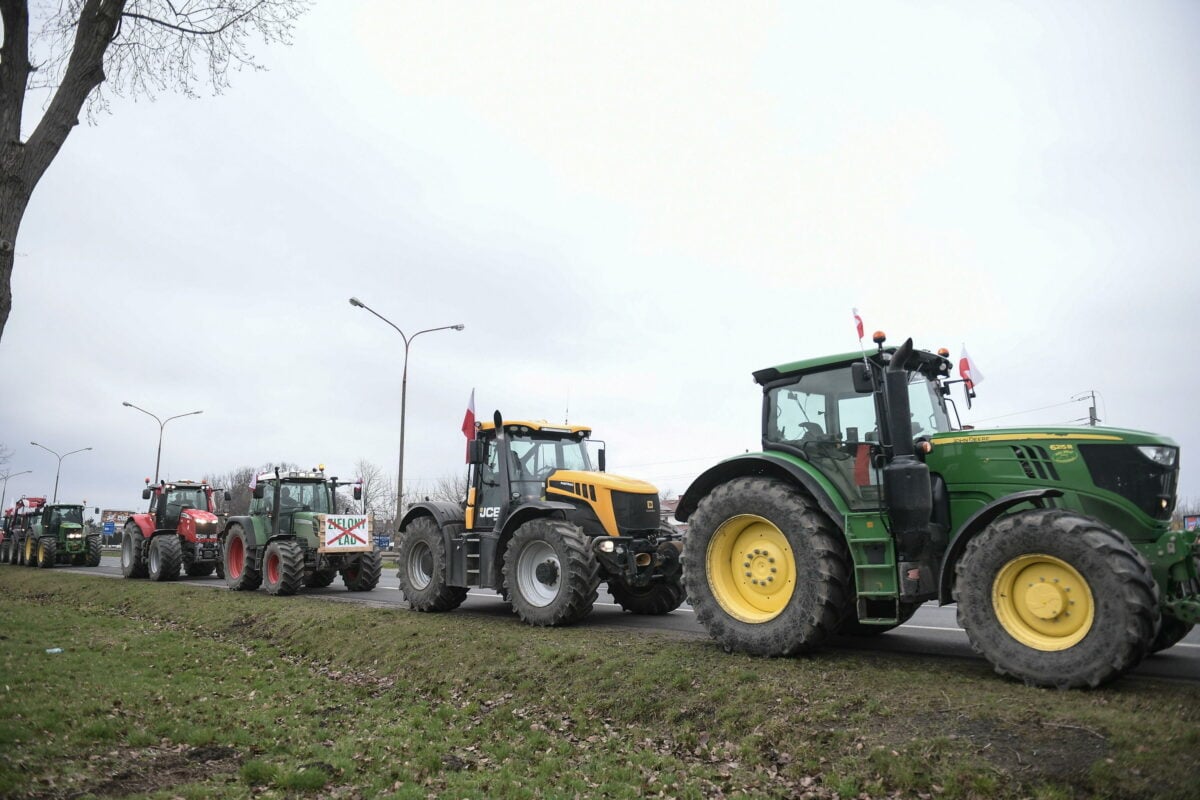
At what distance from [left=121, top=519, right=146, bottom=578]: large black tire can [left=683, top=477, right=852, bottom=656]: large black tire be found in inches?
717

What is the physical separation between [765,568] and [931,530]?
155 centimetres

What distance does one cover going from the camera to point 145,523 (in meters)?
21.3

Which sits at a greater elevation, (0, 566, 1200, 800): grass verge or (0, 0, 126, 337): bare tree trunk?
(0, 0, 126, 337): bare tree trunk

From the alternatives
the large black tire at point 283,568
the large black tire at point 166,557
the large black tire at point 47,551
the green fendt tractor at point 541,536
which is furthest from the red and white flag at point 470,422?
the large black tire at point 47,551

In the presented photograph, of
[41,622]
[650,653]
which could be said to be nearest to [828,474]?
[650,653]

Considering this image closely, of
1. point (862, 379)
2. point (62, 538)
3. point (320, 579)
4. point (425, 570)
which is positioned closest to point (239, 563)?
point (320, 579)

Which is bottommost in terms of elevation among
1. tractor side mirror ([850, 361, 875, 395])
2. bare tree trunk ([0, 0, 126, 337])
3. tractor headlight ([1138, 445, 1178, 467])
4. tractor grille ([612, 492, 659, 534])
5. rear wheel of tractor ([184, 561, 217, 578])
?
rear wheel of tractor ([184, 561, 217, 578])

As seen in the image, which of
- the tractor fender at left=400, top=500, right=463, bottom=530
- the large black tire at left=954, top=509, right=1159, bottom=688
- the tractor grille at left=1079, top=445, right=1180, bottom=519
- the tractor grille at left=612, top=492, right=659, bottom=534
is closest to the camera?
the large black tire at left=954, top=509, right=1159, bottom=688

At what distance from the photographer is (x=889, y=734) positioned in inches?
212

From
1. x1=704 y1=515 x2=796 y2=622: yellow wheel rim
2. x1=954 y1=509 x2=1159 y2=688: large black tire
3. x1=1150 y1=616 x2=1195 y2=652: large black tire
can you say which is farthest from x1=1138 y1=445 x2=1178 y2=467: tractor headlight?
x1=704 y1=515 x2=796 y2=622: yellow wheel rim

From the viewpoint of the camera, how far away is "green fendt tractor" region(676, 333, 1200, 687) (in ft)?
18.4

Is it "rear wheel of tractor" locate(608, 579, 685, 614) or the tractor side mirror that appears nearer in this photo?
the tractor side mirror

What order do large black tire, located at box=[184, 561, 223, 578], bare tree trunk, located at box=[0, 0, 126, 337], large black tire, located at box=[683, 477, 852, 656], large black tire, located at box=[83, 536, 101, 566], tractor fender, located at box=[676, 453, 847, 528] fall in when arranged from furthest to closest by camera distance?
large black tire, located at box=[83, 536, 101, 566]
large black tire, located at box=[184, 561, 223, 578]
tractor fender, located at box=[676, 453, 847, 528]
large black tire, located at box=[683, 477, 852, 656]
bare tree trunk, located at box=[0, 0, 126, 337]

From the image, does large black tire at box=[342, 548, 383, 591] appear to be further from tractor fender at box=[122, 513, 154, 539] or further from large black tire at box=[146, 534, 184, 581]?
tractor fender at box=[122, 513, 154, 539]
